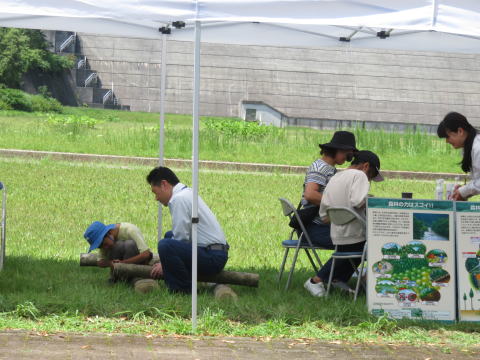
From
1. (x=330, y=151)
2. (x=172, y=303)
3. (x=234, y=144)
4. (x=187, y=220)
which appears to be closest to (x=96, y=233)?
(x=187, y=220)

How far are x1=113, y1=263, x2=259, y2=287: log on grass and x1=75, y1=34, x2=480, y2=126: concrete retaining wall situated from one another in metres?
34.1

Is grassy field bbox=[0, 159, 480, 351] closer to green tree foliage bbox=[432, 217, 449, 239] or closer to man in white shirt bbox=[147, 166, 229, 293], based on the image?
man in white shirt bbox=[147, 166, 229, 293]

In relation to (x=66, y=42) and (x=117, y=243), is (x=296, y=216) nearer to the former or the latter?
(x=117, y=243)

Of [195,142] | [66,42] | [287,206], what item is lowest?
[287,206]

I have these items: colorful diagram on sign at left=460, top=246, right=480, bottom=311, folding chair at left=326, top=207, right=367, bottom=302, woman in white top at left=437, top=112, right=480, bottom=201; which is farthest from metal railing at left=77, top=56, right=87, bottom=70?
colorful diagram on sign at left=460, top=246, right=480, bottom=311

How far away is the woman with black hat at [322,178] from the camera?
819cm

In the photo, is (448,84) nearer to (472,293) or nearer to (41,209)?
(41,209)

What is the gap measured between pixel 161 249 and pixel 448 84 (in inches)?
1568

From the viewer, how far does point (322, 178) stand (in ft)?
27.2

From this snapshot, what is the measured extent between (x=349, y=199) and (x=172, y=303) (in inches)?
67.1

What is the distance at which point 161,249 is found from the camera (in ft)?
25.1

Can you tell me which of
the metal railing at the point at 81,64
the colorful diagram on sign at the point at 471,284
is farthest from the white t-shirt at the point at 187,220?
the metal railing at the point at 81,64

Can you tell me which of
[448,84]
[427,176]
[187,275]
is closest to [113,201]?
[187,275]

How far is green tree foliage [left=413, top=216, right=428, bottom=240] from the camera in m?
7.38
